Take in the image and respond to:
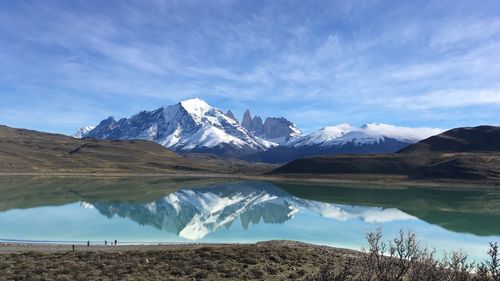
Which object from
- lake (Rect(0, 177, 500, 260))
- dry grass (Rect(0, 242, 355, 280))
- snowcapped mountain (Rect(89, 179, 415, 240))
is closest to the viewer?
dry grass (Rect(0, 242, 355, 280))

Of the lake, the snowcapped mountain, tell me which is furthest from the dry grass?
the snowcapped mountain

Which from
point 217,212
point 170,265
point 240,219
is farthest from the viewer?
point 217,212

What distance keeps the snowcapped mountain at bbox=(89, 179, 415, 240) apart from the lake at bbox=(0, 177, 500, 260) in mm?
193

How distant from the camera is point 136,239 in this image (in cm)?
5550

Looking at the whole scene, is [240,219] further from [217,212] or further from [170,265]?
[170,265]

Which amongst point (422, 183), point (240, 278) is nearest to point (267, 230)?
point (240, 278)

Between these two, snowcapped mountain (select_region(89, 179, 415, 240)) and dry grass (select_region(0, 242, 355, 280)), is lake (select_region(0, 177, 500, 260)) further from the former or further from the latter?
dry grass (select_region(0, 242, 355, 280))

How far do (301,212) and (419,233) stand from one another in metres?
29.9

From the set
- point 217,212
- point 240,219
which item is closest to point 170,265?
point 240,219

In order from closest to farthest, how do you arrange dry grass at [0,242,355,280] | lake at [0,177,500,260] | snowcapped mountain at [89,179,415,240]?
dry grass at [0,242,355,280], lake at [0,177,500,260], snowcapped mountain at [89,179,415,240]

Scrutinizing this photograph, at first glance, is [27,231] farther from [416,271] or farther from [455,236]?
[455,236]

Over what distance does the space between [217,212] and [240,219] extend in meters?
11.3

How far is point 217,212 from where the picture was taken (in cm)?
9400

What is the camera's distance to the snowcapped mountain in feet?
249
